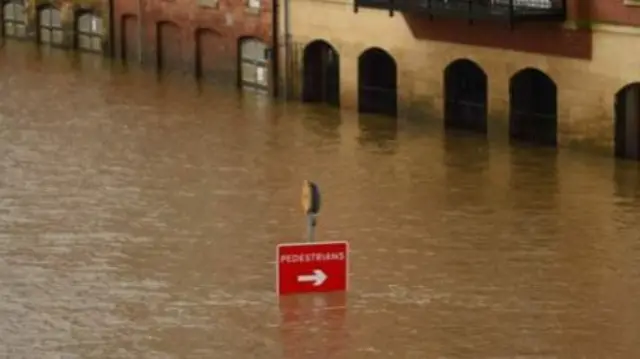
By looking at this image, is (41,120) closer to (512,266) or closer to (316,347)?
(512,266)

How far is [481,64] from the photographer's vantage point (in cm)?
4269

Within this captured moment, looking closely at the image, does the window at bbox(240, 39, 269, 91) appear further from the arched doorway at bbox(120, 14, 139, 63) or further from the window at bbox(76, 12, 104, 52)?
the window at bbox(76, 12, 104, 52)

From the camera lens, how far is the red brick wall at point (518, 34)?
131 ft

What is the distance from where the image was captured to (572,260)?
3042 centimetres

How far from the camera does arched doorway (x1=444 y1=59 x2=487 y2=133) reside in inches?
1699

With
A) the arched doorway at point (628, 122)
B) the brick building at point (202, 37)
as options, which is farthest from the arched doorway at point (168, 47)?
the arched doorway at point (628, 122)

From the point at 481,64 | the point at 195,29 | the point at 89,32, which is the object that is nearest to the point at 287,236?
the point at 481,64

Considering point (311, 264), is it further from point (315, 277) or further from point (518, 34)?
point (518, 34)

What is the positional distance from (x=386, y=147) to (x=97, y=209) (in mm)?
8474

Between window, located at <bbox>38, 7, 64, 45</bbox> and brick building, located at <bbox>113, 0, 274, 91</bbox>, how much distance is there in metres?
3.31

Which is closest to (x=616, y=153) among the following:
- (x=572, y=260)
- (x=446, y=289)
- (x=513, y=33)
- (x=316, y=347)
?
(x=513, y=33)

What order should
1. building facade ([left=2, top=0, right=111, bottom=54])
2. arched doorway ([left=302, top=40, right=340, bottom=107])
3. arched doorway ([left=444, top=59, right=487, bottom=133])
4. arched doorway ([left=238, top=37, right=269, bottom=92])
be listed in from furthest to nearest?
building facade ([left=2, top=0, right=111, bottom=54]) < arched doorway ([left=238, top=37, right=269, bottom=92]) < arched doorway ([left=302, top=40, right=340, bottom=107]) < arched doorway ([left=444, top=59, right=487, bottom=133])

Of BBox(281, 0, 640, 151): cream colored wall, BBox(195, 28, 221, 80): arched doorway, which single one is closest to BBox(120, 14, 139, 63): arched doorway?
BBox(195, 28, 221, 80): arched doorway

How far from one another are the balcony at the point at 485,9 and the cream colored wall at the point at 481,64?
2.86 feet
